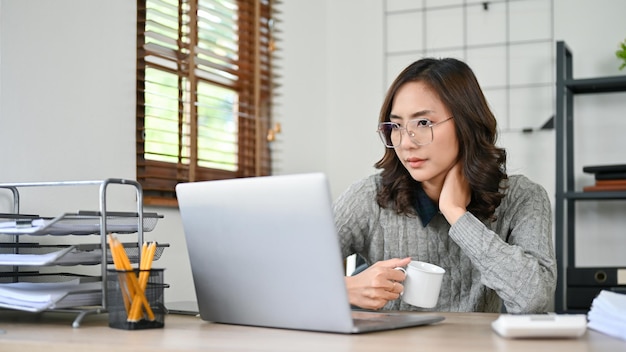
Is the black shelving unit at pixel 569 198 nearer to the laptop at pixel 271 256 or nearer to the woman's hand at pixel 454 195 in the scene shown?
the woman's hand at pixel 454 195

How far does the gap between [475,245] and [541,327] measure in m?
0.53

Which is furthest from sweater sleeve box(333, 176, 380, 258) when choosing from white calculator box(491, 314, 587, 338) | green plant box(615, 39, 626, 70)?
green plant box(615, 39, 626, 70)

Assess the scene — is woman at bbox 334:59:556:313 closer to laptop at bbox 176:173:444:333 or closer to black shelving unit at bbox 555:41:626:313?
laptop at bbox 176:173:444:333

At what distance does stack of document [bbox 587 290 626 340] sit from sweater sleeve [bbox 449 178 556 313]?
310mm

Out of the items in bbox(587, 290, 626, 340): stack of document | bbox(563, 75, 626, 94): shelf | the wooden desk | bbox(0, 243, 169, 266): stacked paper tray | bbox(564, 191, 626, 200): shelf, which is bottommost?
the wooden desk

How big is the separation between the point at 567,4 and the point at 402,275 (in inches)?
82.2

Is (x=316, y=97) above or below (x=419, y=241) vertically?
above

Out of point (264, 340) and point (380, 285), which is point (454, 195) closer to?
point (380, 285)

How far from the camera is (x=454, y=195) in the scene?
5.58 ft

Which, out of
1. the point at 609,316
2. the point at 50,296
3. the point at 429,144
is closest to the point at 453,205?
the point at 429,144

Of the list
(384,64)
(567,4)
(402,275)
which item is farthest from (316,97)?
(402,275)

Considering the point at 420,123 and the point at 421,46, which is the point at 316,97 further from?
the point at 420,123

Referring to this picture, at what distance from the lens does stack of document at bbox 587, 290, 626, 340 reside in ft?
3.59

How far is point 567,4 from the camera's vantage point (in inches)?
122
